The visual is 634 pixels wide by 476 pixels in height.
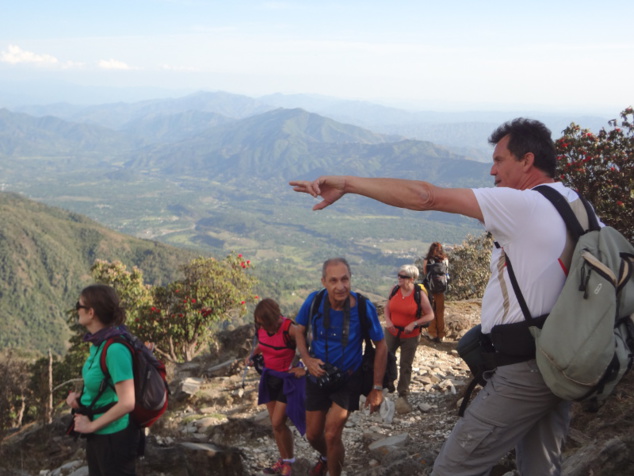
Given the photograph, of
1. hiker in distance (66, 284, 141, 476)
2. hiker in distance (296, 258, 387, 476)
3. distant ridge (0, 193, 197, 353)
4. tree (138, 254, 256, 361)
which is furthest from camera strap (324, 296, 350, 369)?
distant ridge (0, 193, 197, 353)

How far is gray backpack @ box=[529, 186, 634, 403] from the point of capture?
2201mm

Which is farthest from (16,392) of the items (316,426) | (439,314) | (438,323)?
(316,426)

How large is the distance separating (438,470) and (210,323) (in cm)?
1736

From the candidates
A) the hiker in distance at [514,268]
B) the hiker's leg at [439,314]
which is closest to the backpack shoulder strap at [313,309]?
the hiker in distance at [514,268]

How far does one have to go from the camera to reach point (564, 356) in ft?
7.30

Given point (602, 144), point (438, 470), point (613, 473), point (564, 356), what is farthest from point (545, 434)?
point (602, 144)

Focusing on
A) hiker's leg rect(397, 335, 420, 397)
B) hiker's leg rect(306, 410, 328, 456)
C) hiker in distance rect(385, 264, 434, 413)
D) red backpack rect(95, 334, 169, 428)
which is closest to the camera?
red backpack rect(95, 334, 169, 428)

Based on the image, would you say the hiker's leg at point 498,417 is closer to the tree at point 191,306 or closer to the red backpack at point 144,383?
the red backpack at point 144,383

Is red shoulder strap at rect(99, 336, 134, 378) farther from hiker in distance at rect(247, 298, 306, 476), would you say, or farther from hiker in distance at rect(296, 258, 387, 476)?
hiker in distance at rect(247, 298, 306, 476)

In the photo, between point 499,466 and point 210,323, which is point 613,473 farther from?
point 210,323

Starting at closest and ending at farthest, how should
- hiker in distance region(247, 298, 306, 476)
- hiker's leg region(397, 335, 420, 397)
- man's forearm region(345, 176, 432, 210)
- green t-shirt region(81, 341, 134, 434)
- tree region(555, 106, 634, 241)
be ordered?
man's forearm region(345, 176, 432, 210), green t-shirt region(81, 341, 134, 434), hiker in distance region(247, 298, 306, 476), hiker's leg region(397, 335, 420, 397), tree region(555, 106, 634, 241)

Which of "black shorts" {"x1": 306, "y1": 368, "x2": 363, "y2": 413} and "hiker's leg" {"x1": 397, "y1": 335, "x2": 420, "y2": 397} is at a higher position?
"black shorts" {"x1": 306, "y1": 368, "x2": 363, "y2": 413}

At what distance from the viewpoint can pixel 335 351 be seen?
466 centimetres

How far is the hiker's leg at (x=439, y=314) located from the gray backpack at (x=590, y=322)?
7.98 metres
